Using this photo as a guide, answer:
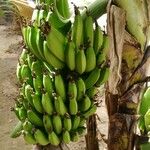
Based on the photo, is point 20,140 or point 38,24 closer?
point 38,24

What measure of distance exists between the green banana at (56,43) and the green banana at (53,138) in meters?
0.24

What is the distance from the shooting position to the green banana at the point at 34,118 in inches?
47.6

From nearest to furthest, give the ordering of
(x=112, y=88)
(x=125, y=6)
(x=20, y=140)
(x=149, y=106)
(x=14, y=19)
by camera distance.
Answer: (x=125, y=6)
(x=112, y=88)
(x=149, y=106)
(x=20, y=140)
(x=14, y=19)

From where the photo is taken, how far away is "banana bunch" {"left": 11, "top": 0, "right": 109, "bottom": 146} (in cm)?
117

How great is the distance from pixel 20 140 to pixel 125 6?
183 centimetres

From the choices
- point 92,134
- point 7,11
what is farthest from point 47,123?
point 7,11

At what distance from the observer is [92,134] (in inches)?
66.5

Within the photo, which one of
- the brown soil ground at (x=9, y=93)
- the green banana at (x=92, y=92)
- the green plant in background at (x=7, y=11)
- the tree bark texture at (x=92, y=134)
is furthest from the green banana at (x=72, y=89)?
the green plant in background at (x=7, y=11)

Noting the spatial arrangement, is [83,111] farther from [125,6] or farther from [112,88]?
[125,6]

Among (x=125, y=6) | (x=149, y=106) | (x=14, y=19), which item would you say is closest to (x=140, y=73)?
(x=125, y=6)

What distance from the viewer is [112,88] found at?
145cm

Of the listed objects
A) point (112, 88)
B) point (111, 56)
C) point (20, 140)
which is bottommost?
point (20, 140)

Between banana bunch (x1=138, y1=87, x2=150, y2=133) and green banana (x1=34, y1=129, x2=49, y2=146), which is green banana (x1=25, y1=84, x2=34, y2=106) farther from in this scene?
banana bunch (x1=138, y1=87, x2=150, y2=133)

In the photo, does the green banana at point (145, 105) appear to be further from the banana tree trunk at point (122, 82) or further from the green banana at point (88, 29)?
the green banana at point (88, 29)
